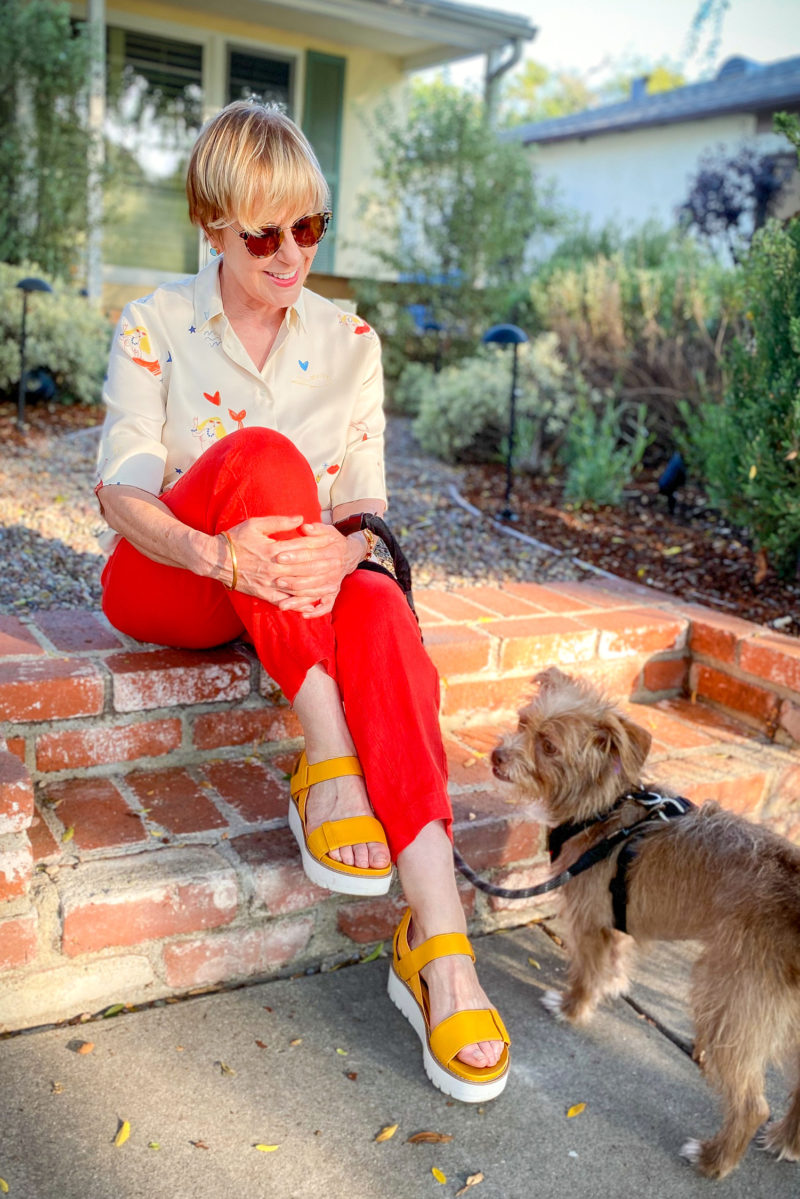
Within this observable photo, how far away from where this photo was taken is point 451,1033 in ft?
6.19

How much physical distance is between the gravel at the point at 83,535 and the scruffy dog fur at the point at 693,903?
1671 millimetres

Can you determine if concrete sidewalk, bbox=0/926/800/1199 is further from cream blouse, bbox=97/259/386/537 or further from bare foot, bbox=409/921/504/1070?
cream blouse, bbox=97/259/386/537

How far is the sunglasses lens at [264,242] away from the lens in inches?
90.2

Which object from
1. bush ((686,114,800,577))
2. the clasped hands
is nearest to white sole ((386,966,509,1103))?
the clasped hands

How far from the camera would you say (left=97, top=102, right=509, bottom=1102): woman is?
1996mm

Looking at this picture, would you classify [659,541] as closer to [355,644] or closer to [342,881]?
[355,644]

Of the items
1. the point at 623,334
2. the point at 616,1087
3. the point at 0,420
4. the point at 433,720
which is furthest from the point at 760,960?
the point at 623,334

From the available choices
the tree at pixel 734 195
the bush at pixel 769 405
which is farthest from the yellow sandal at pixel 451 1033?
the tree at pixel 734 195

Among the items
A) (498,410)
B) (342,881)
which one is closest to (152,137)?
(498,410)

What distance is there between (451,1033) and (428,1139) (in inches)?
7.3

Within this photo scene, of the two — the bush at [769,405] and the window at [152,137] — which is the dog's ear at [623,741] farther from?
the window at [152,137]

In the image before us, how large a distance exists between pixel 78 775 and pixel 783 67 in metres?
19.6

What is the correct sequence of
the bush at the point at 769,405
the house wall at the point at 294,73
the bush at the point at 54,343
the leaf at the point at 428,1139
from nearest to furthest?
the leaf at the point at 428,1139, the bush at the point at 769,405, the bush at the point at 54,343, the house wall at the point at 294,73

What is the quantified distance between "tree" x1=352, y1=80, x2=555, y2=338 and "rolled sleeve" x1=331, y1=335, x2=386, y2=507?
6529 mm
